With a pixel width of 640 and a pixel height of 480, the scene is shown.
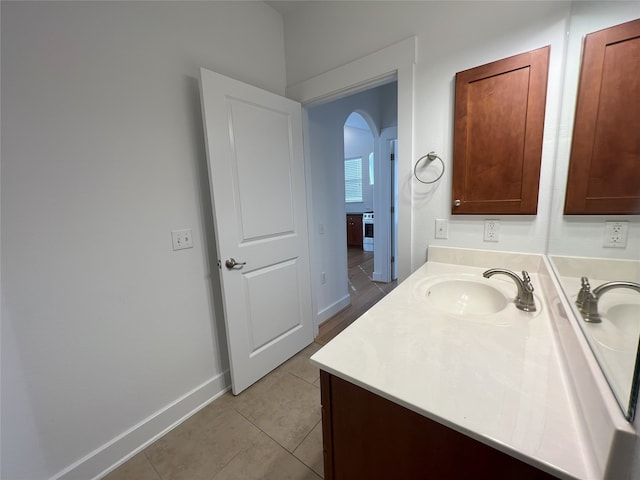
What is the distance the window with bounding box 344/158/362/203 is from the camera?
6334mm

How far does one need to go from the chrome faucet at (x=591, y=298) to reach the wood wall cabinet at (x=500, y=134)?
2.13ft

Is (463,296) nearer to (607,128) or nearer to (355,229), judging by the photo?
(607,128)

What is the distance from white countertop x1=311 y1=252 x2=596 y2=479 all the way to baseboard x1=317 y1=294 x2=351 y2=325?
1670mm

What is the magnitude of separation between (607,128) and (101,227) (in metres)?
1.96

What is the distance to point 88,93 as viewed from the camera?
111 centimetres

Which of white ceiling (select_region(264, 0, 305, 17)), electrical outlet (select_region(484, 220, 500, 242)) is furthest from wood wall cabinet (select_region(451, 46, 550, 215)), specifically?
white ceiling (select_region(264, 0, 305, 17))

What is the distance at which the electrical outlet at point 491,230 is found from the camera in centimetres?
132

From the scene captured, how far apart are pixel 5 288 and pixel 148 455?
1006 millimetres

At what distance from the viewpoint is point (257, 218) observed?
1.69 m

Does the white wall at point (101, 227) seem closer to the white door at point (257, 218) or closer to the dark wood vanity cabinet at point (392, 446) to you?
the white door at point (257, 218)

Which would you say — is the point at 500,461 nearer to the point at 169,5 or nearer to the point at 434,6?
the point at 434,6

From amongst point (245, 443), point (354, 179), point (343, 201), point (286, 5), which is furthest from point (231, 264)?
point (354, 179)

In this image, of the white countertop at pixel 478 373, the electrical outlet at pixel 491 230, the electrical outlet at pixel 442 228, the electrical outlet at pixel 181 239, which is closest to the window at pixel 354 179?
the electrical outlet at pixel 442 228

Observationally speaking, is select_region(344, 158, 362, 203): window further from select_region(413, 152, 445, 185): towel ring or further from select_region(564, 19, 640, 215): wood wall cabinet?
select_region(564, 19, 640, 215): wood wall cabinet
